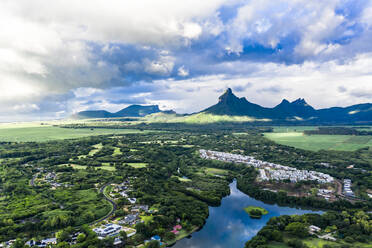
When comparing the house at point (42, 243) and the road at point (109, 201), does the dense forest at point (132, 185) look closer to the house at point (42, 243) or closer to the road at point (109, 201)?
the road at point (109, 201)

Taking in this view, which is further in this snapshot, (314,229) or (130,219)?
(130,219)

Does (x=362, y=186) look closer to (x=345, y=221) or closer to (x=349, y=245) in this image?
(x=345, y=221)

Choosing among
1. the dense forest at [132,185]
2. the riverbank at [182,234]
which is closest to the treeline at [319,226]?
the dense forest at [132,185]

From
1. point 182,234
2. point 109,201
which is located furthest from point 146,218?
point 109,201

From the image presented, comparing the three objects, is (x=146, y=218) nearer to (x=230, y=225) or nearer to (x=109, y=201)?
(x=109, y=201)

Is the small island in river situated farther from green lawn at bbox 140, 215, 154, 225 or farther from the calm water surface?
green lawn at bbox 140, 215, 154, 225

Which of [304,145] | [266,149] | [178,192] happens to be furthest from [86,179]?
[304,145]
